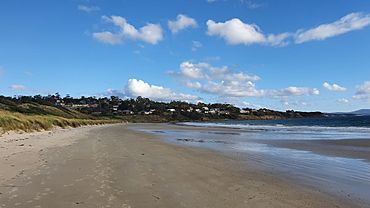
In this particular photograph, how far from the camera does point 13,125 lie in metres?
31.2

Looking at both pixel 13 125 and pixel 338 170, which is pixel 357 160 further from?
pixel 13 125

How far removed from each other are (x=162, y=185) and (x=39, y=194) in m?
3.08

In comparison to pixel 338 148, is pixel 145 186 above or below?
below

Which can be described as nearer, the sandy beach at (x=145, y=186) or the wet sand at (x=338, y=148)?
the sandy beach at (x=145, y=186)

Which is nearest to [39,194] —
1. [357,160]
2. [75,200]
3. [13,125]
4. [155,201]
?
[75,200]

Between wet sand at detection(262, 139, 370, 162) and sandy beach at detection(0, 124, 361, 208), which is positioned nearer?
sandy beach at detection(0, 124, 361, 208)

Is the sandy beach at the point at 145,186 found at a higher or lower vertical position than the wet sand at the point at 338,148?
lower

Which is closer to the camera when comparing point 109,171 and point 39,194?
point 39,194

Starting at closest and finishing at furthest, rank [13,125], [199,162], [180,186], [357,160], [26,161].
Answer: [180,186] → [26,161] → [199,162] → [357,160] → [13,125]

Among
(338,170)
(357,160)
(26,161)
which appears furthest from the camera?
(357,160)

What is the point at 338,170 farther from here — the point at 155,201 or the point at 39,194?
the point at 39,194

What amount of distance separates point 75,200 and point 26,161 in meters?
7.21

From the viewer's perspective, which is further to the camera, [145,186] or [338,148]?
[338,148]

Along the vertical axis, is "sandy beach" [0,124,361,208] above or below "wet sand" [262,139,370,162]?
below
